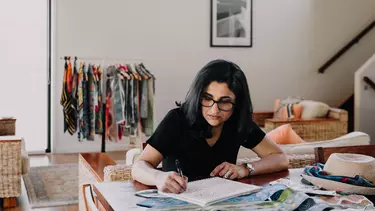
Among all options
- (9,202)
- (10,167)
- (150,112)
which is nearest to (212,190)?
(10,167)

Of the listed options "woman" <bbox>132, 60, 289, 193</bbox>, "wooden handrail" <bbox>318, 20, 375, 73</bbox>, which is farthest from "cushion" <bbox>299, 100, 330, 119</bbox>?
"woman" <bbox>132, 60, 289, 193</bbox>

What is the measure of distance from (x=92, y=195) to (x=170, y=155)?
41 centimetres

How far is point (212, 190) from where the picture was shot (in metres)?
1.57

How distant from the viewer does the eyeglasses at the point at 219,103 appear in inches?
74.9

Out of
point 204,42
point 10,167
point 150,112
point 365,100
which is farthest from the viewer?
point 204,42

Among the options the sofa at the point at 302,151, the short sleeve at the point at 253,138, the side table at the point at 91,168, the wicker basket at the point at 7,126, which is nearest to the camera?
the short sleeve at the point at 253,138

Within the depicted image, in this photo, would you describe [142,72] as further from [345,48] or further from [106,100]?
[345,48]

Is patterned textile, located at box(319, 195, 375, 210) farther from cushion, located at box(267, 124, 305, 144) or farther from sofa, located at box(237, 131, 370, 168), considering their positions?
cushion, located at box(267, 124, 305, 144)

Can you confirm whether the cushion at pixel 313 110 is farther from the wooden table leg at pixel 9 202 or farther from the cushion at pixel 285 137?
the wooden table leg at pixel 9 202

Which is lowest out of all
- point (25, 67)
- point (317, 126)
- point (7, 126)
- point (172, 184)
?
point (317, 126)

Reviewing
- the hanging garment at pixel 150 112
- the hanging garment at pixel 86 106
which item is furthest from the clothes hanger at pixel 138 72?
the hanging garment at pixel 86 106

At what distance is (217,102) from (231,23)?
210 inches

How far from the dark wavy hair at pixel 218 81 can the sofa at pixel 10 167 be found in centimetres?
222

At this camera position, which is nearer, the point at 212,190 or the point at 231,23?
the point at 212,190
